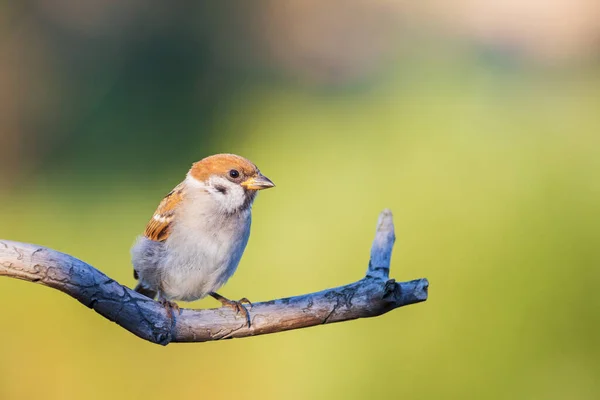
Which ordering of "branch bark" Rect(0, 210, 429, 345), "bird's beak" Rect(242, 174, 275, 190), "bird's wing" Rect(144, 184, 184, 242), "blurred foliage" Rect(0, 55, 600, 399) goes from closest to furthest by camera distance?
"branch bark" Rect(0, 210, 429, 345) < "bird's beak" Rect(242, 174, 275, 190) < "bird's wing" Rect(144, 184, 184, 242) < "blurred foliage" Rect(0, 55, 600, 399)

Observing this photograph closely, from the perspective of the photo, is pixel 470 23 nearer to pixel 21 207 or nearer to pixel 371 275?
pixel 21 207

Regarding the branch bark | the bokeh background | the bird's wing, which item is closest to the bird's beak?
the bird's wing

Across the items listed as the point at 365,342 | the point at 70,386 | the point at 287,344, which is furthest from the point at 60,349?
the point at 365,342

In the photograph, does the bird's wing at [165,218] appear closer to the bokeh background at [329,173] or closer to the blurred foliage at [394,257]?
the bokeh background at [329,173]

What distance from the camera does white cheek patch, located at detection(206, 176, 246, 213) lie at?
5.64ft

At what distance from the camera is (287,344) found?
115 inches

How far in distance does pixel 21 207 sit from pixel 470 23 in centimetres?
328

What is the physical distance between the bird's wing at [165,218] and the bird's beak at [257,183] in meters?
0.18

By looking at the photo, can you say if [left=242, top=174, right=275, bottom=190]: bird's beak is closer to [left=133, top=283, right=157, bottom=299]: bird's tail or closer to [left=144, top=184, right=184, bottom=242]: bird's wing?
[left=144, top=184, right=184, bottom=242]: bird's wing

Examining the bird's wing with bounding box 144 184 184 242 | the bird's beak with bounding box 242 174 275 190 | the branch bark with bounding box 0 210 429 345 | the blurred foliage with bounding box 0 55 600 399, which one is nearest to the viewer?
the branch bark with bounding box 0 210 429 345

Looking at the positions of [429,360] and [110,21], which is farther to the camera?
[110,21]

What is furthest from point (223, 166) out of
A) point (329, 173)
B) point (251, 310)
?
point (329, 173)

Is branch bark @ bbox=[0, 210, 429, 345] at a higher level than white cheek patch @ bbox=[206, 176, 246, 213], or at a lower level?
lower

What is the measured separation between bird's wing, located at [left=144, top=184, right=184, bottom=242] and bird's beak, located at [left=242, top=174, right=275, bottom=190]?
183 mm
